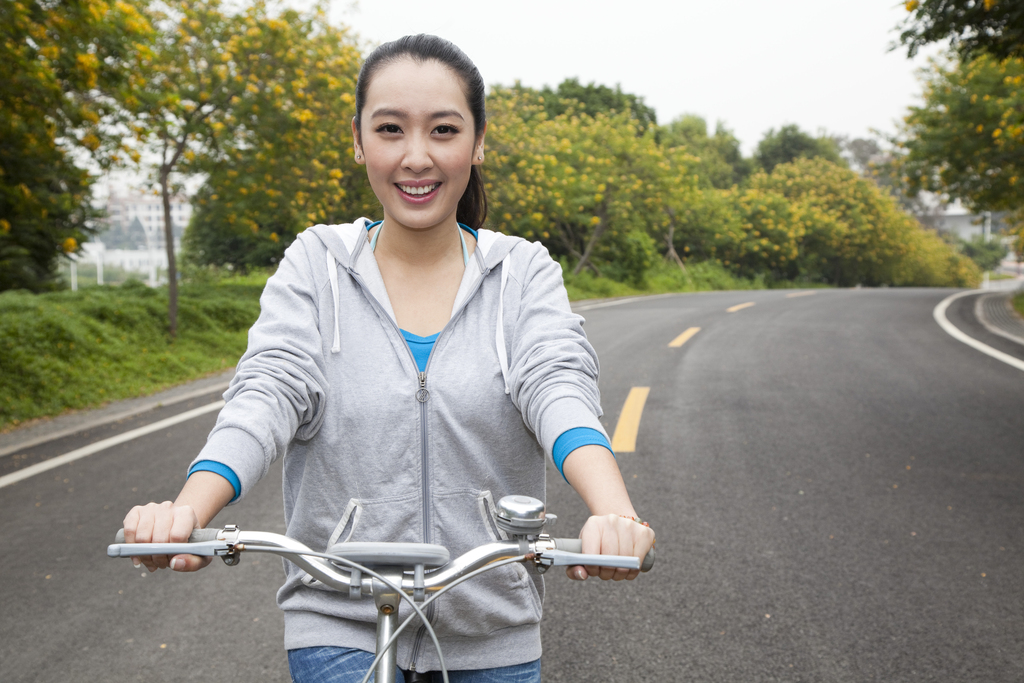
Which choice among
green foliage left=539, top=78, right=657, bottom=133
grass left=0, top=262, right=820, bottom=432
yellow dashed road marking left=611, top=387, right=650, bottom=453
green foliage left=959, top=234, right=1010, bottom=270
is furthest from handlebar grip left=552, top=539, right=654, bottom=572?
green foliage left=959, top=234, right=1010, bottom=270

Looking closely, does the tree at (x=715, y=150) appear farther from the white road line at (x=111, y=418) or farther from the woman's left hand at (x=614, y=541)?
the woman's left hand at (x=614, y=541)

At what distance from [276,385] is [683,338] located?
11263 millimetres

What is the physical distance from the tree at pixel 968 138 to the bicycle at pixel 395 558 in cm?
1774

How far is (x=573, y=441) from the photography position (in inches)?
55.7

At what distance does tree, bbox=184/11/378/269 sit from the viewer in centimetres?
1169

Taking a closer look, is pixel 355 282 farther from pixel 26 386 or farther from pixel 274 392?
pixel 26 386

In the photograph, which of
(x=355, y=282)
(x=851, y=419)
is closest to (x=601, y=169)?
(x=851, y=419)

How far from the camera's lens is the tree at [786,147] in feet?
169

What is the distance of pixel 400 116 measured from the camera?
1543 mm

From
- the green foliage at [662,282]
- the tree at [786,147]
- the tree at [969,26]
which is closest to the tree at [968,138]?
the green foliage at [662,282]

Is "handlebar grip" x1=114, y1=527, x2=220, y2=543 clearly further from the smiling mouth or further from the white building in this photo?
the white building

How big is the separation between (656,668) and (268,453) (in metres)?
2.25

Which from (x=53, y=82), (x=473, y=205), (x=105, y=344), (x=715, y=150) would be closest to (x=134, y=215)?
(x=105, y=344)

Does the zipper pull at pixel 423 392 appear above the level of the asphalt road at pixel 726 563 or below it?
above
